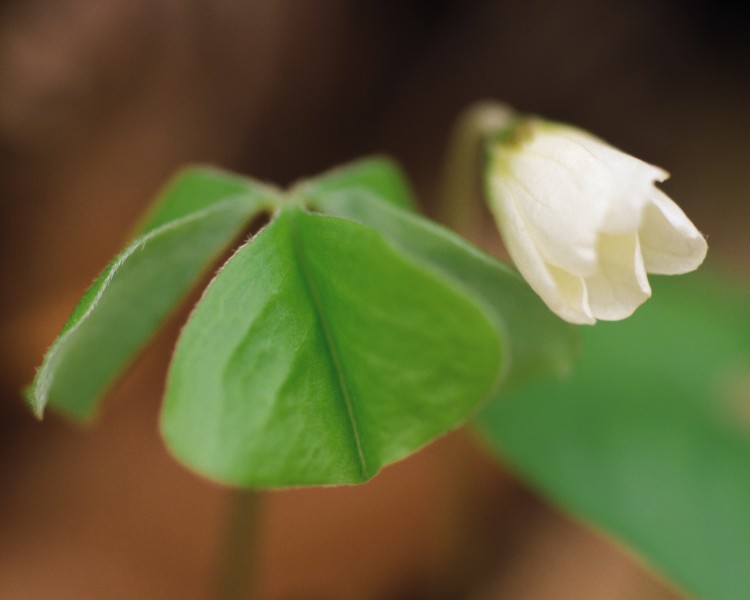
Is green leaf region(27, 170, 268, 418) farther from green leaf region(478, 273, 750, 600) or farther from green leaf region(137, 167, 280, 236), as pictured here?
green leaf region(478, 273, 750, 600)

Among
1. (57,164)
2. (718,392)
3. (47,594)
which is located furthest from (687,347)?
(57,164)

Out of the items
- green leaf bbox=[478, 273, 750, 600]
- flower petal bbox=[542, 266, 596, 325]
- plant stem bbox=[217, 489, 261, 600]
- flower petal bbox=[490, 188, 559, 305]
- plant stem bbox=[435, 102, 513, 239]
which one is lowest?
plant stem bbox=[217, 489, 261, 600]

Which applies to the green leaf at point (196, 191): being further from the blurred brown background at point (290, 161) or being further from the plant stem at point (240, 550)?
the blurred brown background at point (290, 161)

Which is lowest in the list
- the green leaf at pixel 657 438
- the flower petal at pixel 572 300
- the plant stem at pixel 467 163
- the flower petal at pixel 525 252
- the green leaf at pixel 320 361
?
the green leaf at pixel 657 438

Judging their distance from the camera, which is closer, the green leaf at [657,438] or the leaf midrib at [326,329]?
the leaf midrib at [326,329]

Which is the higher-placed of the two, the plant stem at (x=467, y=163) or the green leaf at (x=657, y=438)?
the plant stem at (x=467, y=163)

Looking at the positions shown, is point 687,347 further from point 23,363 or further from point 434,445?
point 23,363

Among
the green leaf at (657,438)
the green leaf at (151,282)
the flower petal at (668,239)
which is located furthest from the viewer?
the green leaf at (657,438)

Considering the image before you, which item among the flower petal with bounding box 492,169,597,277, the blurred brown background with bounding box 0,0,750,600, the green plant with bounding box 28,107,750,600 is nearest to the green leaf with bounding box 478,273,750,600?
the green plant with bounding box 28,107,750,600

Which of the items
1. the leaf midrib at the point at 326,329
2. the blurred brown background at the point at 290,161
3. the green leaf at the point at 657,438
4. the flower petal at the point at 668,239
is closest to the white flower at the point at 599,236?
the flower petal at the point at 668,239
